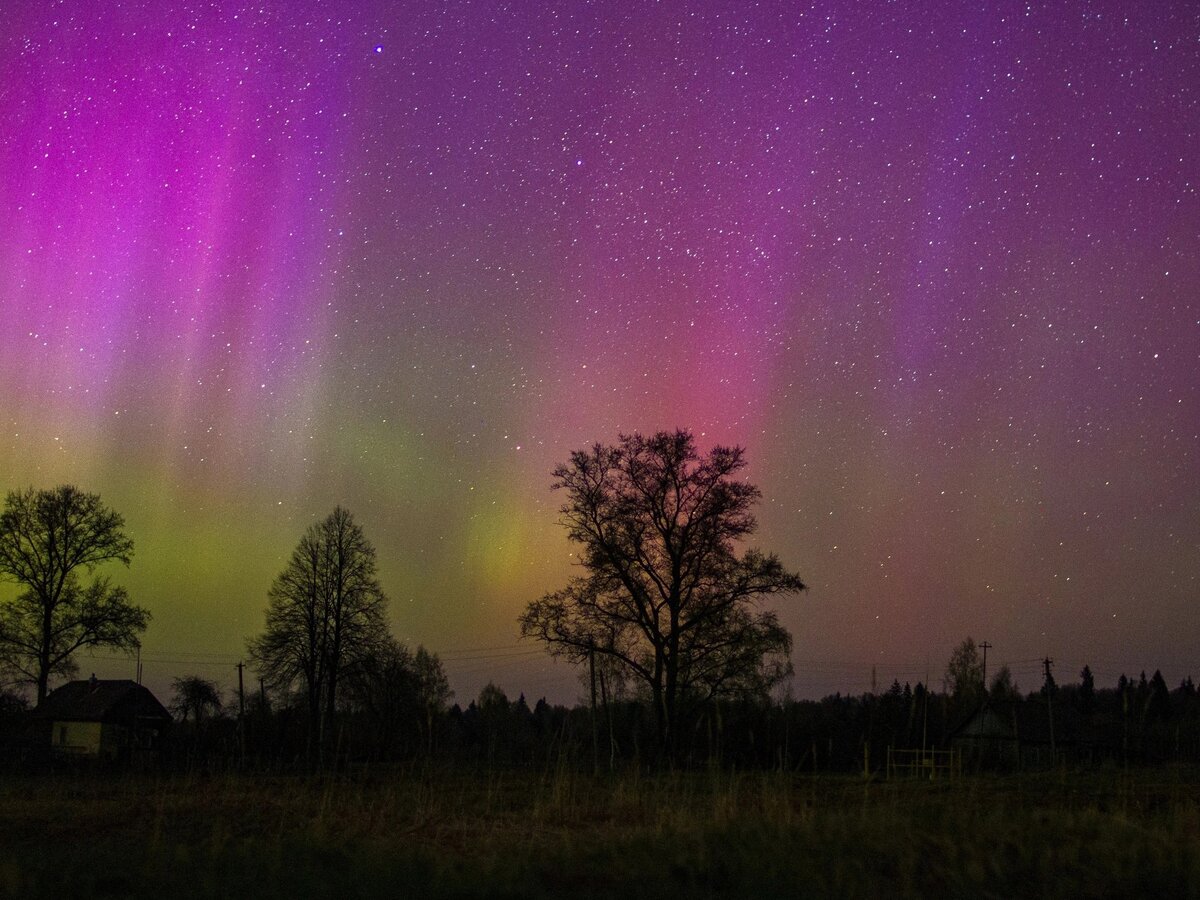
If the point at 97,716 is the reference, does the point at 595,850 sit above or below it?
above

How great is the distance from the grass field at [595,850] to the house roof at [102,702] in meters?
49.3

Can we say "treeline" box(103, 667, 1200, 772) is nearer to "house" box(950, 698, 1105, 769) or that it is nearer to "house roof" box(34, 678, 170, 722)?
"house" box(950, 698, 1105, 769)

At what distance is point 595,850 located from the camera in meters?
7.96

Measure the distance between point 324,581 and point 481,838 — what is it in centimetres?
3879

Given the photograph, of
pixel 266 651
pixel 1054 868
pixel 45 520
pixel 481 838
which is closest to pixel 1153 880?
pixel 1054 868

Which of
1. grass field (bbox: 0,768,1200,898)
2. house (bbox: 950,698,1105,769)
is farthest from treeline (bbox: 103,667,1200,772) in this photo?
grass field (bbox: 0,768,1200,898)

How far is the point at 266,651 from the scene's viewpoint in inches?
1718

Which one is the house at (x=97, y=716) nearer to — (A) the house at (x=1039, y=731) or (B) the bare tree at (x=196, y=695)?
(B) the bare tree at (x=196, y=695)

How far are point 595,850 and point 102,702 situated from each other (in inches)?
2244

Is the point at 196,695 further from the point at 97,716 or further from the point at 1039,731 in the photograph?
the point at 1039,731

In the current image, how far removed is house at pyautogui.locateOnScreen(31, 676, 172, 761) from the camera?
54.3 m

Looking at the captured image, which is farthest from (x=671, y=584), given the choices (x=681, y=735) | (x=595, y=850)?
(x=595, y=850)

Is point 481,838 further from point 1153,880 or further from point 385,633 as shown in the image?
point 385,633

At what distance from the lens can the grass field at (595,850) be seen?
6707 mm
